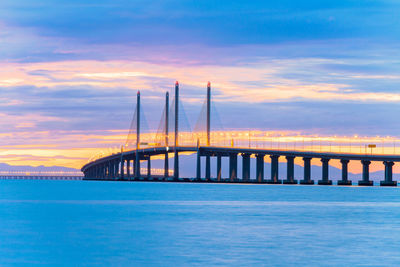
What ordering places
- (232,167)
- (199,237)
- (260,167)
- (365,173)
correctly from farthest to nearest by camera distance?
(232,167)
(260,167)
(365,173)
(199,237)

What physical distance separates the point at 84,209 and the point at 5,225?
57.6 feet

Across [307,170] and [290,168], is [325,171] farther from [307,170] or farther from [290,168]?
[290,168]

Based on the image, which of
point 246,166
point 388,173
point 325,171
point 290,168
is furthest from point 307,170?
point 388,173

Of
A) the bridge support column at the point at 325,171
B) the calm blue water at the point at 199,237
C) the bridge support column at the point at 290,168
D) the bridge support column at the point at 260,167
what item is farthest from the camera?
the bridge support column at the point at 260,167

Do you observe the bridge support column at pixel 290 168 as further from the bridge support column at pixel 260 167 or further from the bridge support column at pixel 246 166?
the bridge support column at pixel 246 166

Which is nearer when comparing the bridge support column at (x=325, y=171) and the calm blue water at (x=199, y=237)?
the calm blue water at (x=199, y=237)

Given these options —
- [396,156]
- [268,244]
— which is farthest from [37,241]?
[396,156]

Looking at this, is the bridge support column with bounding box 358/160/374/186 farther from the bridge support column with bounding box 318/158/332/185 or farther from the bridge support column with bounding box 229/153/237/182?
the bridge support column with bounding box 229/153/237/182

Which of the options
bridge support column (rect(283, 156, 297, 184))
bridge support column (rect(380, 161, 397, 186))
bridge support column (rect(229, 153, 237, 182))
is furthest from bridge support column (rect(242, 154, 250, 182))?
bridge support column (rect(380, 161, 397, 186))

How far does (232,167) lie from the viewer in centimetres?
16862

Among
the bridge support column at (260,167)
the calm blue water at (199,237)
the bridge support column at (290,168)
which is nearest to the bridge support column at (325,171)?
the bridge support column at (290,168)

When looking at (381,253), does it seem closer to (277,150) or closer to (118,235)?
(118,235)

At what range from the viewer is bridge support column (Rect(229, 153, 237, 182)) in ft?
544

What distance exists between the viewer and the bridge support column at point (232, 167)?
6526 inches
